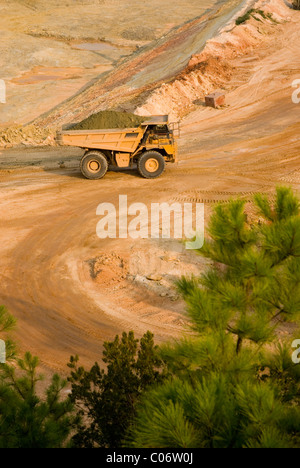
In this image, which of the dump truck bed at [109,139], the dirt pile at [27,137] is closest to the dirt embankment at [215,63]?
the dirt pile at [27,137]

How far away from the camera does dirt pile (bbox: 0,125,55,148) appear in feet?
76.9

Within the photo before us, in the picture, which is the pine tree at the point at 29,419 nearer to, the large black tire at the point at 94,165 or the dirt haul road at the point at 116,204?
the dirt haul road at the point at 116,204

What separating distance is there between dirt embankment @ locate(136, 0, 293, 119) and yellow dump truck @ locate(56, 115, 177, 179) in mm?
5876

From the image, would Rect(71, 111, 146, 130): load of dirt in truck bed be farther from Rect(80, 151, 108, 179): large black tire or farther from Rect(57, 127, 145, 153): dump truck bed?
Rect(80, 151, 108, 179): large black tire

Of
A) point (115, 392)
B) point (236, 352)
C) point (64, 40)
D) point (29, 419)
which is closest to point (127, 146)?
point (115, 392)

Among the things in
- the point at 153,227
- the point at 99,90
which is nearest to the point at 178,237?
the point at 153,227

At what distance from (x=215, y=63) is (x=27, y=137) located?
36.0 feet

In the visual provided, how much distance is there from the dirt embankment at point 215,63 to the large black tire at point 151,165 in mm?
5949

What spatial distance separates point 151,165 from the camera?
1781 centimetres

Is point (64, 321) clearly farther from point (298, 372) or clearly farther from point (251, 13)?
point (251, 13)

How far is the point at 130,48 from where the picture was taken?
48.8 meters

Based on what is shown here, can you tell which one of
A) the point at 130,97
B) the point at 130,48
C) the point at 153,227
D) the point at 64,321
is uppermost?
the point at 130,48

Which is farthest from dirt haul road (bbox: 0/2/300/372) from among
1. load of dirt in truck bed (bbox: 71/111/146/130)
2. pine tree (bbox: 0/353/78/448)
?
pine tree (bbox: 0/353/78/448)

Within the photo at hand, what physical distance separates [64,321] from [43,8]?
6264cm
